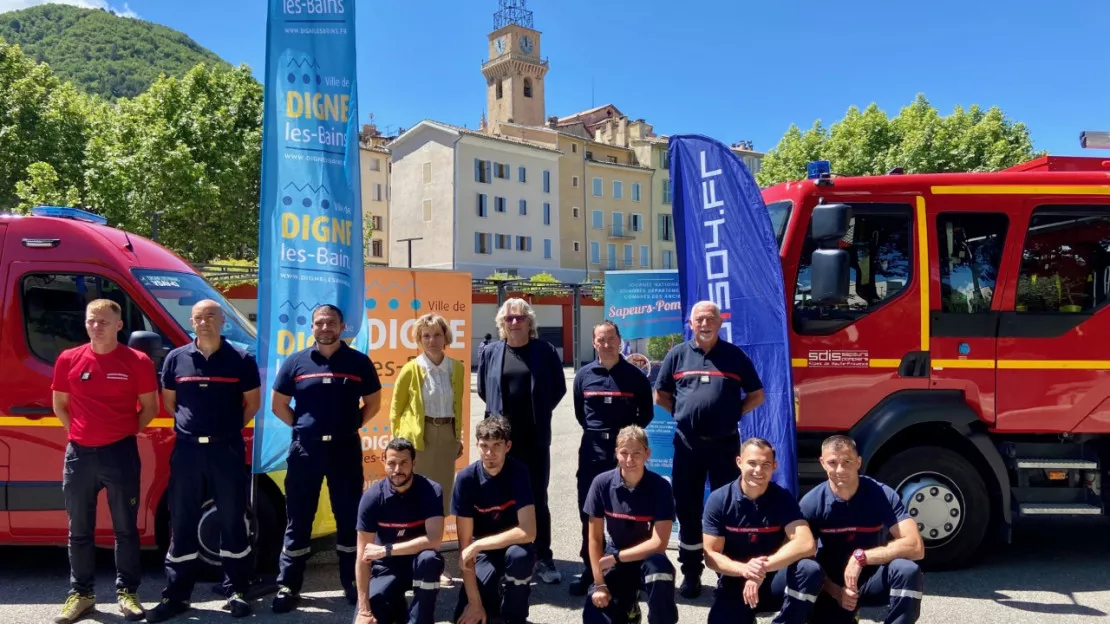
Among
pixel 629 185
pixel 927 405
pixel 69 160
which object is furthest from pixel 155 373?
pixel 629 185

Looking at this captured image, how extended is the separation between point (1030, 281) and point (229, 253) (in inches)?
1008

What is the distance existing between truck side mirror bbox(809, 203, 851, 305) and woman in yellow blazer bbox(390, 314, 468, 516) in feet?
8.24

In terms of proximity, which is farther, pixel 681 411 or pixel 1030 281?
pixel 1030 281

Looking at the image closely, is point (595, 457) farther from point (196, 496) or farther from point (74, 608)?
point (74, 608)

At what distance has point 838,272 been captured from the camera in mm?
4609

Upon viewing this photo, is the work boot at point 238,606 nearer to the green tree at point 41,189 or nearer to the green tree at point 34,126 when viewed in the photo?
the green tree at point 41,189

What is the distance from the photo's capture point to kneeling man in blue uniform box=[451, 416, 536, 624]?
3.85m

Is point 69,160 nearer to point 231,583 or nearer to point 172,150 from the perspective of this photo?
point 172,150

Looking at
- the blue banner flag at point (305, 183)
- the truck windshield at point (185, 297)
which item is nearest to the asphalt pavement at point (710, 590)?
the blue banner flag at point (305, 183)

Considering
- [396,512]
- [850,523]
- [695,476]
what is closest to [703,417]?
[695,476]

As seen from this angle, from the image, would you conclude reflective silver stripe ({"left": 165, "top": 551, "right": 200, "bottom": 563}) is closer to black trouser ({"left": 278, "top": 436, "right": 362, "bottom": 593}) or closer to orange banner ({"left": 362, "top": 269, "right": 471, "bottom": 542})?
black trouser ({"left": 278, "top": 436, "right": 362, "bottom": 593})

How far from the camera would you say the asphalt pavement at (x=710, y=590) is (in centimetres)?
426

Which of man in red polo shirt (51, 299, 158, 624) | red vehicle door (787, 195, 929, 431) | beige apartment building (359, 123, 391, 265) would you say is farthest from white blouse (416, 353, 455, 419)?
beige apartment building (359, 123, 391, 265)

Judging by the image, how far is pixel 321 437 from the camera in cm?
428
